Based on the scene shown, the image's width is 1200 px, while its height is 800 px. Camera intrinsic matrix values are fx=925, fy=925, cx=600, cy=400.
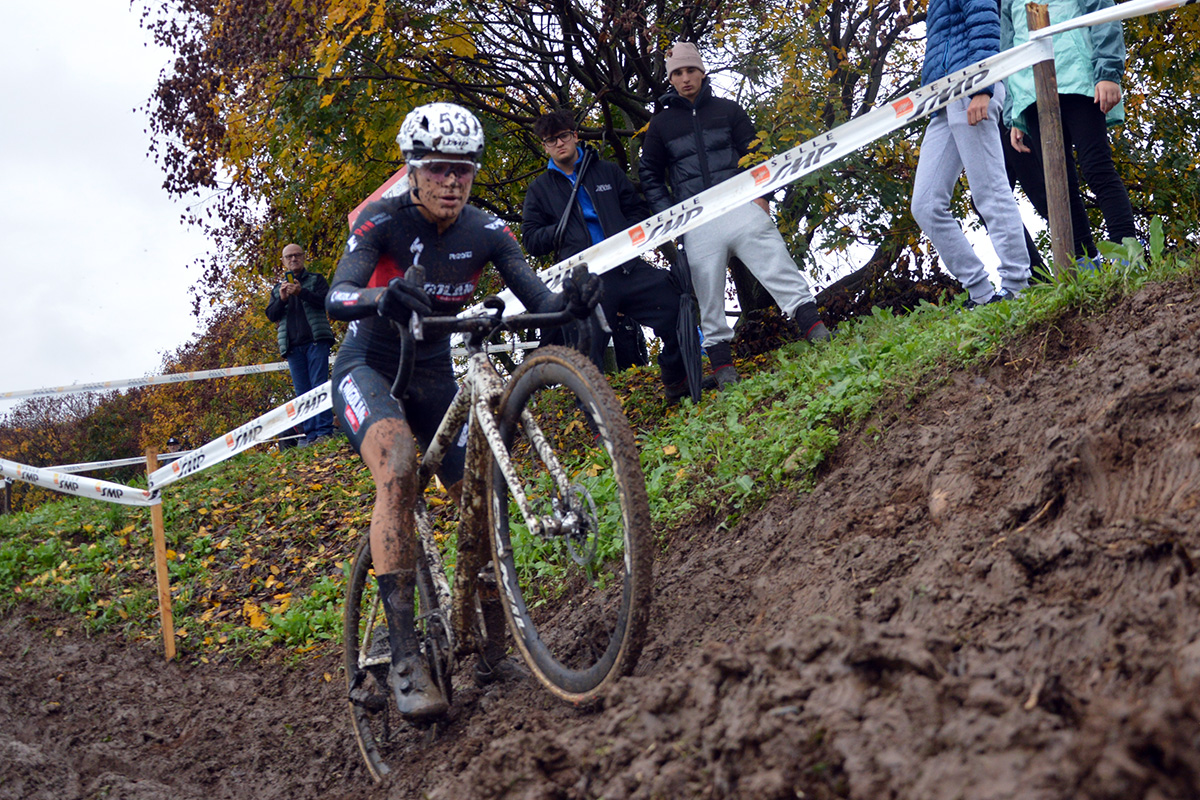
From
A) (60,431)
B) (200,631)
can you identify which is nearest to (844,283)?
(200,631)

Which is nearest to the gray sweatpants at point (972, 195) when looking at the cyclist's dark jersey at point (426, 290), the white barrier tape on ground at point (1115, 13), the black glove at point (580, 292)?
the white barrier tape on ground at point (1115, 13)

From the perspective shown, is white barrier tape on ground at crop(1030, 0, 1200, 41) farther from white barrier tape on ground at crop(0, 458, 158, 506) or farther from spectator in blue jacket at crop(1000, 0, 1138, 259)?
white barrier tape on ground at crop(0, 458, 158, 506)

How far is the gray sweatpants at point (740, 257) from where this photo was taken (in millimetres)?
6875

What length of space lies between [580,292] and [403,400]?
1.09 metres

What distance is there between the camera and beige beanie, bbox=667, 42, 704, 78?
23.3 ft

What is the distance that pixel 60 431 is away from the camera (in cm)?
3903

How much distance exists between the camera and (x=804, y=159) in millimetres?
6219

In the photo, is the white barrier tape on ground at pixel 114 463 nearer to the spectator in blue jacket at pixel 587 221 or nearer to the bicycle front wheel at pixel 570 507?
the spectator in blue jacket at pixel 587 221

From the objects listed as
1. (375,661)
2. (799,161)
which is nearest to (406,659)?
(375,661)

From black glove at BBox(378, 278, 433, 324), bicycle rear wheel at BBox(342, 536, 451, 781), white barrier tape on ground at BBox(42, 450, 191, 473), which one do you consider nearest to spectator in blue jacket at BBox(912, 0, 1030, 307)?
black glove at BBox(378, 278, 433, 324)

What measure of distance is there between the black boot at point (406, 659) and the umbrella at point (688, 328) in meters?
3.56

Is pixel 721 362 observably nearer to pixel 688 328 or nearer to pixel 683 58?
pixel 688 328

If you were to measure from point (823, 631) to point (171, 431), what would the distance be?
38.8m

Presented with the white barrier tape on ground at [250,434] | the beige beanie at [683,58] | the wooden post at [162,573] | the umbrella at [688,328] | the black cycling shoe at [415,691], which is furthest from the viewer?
the beige beanie at [683,58]
